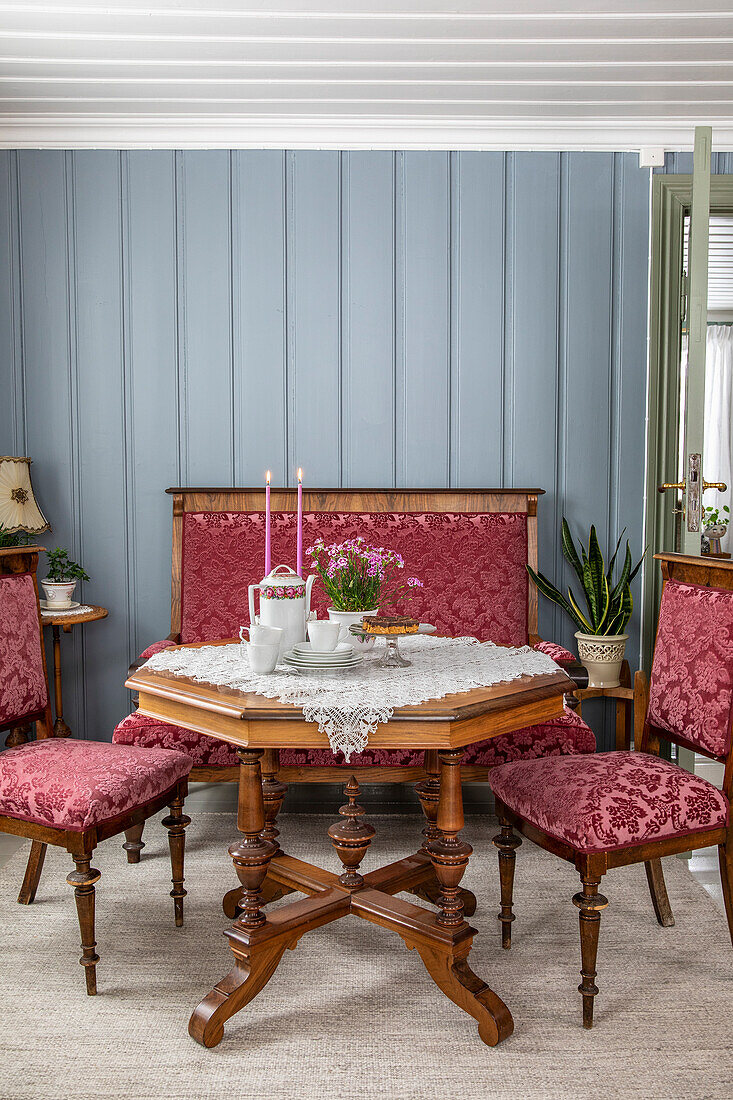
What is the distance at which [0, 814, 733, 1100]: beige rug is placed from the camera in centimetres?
192

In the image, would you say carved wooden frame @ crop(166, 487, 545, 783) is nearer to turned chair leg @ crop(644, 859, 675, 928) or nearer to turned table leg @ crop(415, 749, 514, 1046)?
turned chair leg @ crop(644, 859, 675, 928)

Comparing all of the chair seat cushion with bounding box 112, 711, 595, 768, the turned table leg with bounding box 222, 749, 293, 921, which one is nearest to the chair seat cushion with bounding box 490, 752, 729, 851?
the chair seat cushion with bounding box 112, 711, 595, 768

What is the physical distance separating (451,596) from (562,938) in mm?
1419

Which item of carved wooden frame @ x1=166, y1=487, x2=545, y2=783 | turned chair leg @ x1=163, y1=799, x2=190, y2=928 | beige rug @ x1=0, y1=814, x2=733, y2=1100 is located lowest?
beige rug @ x1=0, y1=814, x2=733, y2=1100

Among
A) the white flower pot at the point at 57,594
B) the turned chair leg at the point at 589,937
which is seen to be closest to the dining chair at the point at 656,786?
the turned chair leg at the point at 589,937

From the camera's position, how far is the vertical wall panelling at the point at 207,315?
375cm

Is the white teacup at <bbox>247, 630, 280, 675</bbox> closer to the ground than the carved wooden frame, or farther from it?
closer to the ground

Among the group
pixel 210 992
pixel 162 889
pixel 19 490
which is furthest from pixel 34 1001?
pixel 19 490

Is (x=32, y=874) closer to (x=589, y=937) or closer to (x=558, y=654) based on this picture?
(x=589, y=937)

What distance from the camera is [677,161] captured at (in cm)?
375

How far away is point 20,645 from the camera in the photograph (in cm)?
272

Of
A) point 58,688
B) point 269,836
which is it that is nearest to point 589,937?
point 269,836

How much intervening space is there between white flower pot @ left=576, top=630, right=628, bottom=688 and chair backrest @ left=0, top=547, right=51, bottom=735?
206cm

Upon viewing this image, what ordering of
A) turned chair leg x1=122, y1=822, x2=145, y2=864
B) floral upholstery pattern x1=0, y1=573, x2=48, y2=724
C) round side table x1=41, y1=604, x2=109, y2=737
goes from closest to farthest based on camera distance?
floral upholstery pattern x1=0, y1=573, x2=48, y2=724 → turned chair leg x1=122, y1=822, x2=145, y2=864 → round side table x1=41, y1=604, x2=109, y2=737
